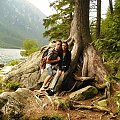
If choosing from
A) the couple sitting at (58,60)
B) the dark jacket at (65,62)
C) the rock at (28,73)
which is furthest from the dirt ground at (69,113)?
the rock at (28,73)

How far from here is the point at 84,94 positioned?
10.9m

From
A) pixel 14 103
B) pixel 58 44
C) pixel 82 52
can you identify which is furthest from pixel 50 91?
pixel 82 52

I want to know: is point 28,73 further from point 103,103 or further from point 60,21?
point 60,21

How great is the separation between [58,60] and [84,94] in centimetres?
190

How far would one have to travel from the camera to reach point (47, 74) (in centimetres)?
1298

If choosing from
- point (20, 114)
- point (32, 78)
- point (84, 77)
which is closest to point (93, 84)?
point (84, 77)

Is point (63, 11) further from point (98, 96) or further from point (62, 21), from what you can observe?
point (98, 96)

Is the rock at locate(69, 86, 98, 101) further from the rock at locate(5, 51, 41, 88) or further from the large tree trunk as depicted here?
the rock at locate(5, 51, 41, 88)

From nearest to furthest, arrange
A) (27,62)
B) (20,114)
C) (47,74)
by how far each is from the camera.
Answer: (20,114) → (47,74) → (27,62)

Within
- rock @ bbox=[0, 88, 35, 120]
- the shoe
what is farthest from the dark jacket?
rock @ bbox=[0, 88, 35, 120]

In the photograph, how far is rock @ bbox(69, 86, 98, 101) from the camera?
10.7 metres

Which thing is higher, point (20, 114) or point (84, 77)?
point (84, 77)

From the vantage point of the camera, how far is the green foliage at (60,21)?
24156mm

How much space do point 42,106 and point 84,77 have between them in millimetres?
3242
